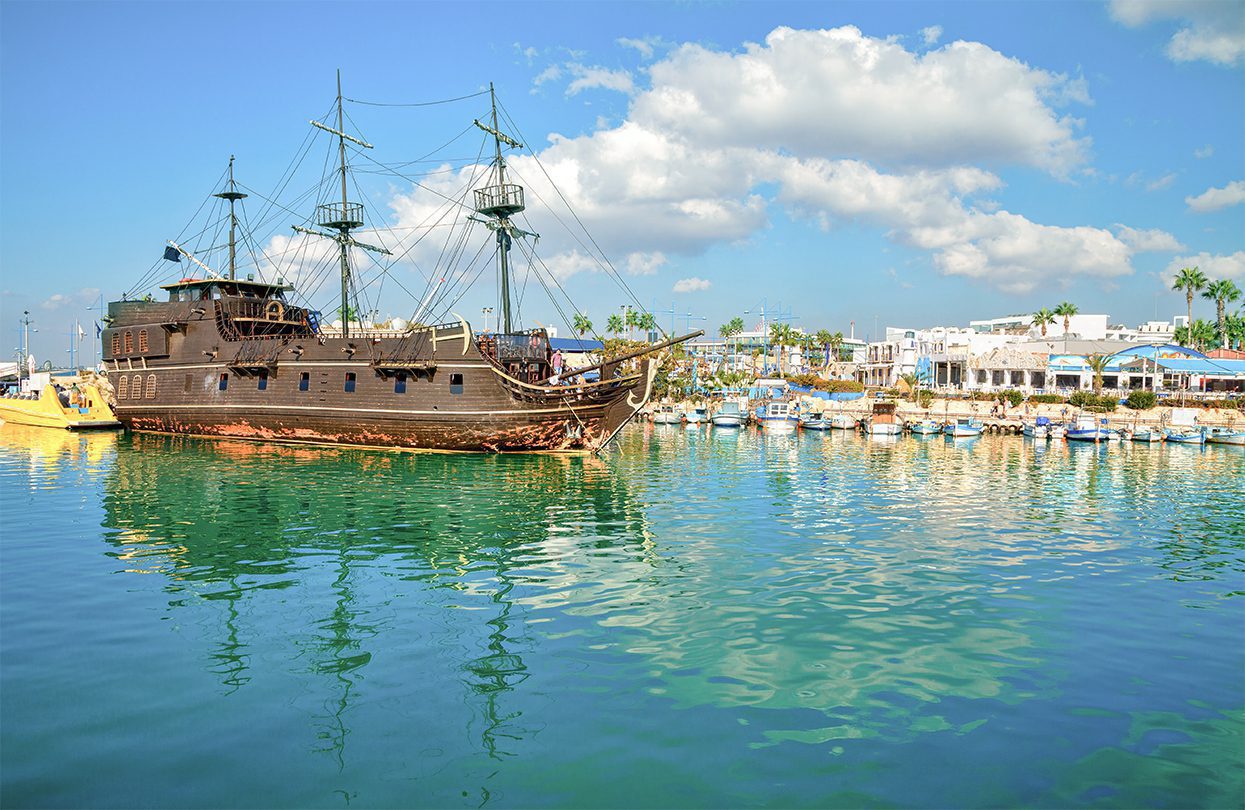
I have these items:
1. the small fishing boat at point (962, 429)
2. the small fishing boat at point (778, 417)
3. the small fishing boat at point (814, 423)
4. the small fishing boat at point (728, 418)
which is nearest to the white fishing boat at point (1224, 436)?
the small fishing boat at point (962, 429)

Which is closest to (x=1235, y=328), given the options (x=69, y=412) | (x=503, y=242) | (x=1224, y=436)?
(x=1224, y=436)

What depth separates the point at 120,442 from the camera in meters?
45.7

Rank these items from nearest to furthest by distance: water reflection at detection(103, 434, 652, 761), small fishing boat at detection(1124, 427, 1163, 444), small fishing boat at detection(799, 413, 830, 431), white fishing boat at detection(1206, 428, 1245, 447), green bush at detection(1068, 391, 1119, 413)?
water reflection at detection(103, 434, 652, 761) < white fishing boat at detection(1206, 428, 1245, 447) < small fishing boat at detection(1124, 427, 1163, 444) < small fishing boat at detection(799, 413, 830, 431) < green bush at detection(1068, 391, 1119, 413)

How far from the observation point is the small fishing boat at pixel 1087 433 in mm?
61438

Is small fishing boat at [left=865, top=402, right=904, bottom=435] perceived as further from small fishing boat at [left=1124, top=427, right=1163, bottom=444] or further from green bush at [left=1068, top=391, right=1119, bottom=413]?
green bush at [left=1068, top=391, right=1119, bottom=413]

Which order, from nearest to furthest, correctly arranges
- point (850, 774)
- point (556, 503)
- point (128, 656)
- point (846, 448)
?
point (850, 774) < point (128, 656) < point (556, 503) < point (846, 448)

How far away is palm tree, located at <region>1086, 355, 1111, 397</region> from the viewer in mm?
82188

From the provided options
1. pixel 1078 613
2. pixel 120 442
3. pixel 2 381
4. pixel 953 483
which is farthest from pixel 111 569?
pixel 2 381

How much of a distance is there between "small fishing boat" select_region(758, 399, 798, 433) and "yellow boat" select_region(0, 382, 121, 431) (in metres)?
55.2

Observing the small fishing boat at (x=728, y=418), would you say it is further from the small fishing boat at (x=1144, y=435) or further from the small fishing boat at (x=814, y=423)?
the small fishing boat at (x=1144, y=435)

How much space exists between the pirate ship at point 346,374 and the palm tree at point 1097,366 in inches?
2595

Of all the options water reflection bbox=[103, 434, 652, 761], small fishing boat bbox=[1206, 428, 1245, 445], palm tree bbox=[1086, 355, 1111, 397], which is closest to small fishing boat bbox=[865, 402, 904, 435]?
small fishing boat bbox=[1206, 428, 1245, 445]

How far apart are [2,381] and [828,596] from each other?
14685 cm

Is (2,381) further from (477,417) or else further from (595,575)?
(595,575)
